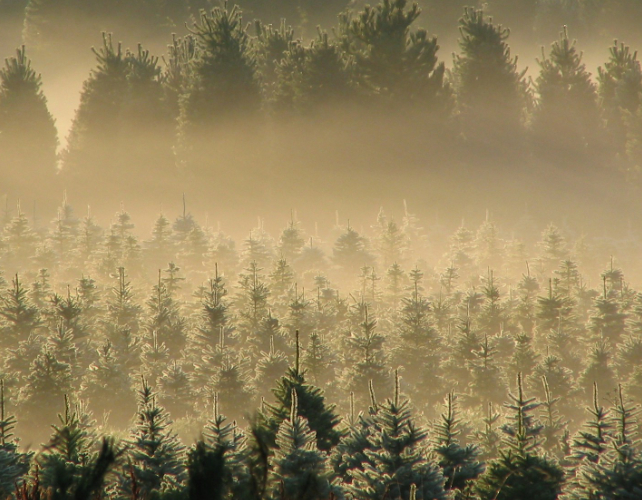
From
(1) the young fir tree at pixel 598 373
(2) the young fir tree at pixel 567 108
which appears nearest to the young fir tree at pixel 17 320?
(1) the young fir tree at pixel 598 373

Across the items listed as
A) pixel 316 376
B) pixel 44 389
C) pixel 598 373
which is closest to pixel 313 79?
pixel 316 376

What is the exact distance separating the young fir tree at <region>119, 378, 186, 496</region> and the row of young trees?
62.0 meters

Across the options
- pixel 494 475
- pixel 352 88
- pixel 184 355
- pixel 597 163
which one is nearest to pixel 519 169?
pixel 597 163

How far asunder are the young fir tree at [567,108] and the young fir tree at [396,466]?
253 feet

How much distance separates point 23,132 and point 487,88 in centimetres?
5517

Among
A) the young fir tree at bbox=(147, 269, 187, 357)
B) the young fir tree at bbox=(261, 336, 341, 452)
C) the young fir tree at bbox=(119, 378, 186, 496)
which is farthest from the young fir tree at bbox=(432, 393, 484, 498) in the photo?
the young fir tree at bbox=(147, 269, 187, 357)

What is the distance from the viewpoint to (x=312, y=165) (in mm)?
84125

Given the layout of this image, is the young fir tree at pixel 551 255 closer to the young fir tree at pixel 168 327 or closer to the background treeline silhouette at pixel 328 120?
the background treeline silhouette at pixel 328 120

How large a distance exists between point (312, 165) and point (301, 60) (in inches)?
495

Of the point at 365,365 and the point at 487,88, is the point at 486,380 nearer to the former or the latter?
the point at 365,365

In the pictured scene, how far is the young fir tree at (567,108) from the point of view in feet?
276

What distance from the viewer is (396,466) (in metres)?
15.6

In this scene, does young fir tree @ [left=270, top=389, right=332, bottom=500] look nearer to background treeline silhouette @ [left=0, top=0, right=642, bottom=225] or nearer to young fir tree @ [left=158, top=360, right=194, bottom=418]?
young fir tree @ [left=158, top=360, right=194, bottom=418]

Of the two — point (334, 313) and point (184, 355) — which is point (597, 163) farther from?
point (184, 355)
